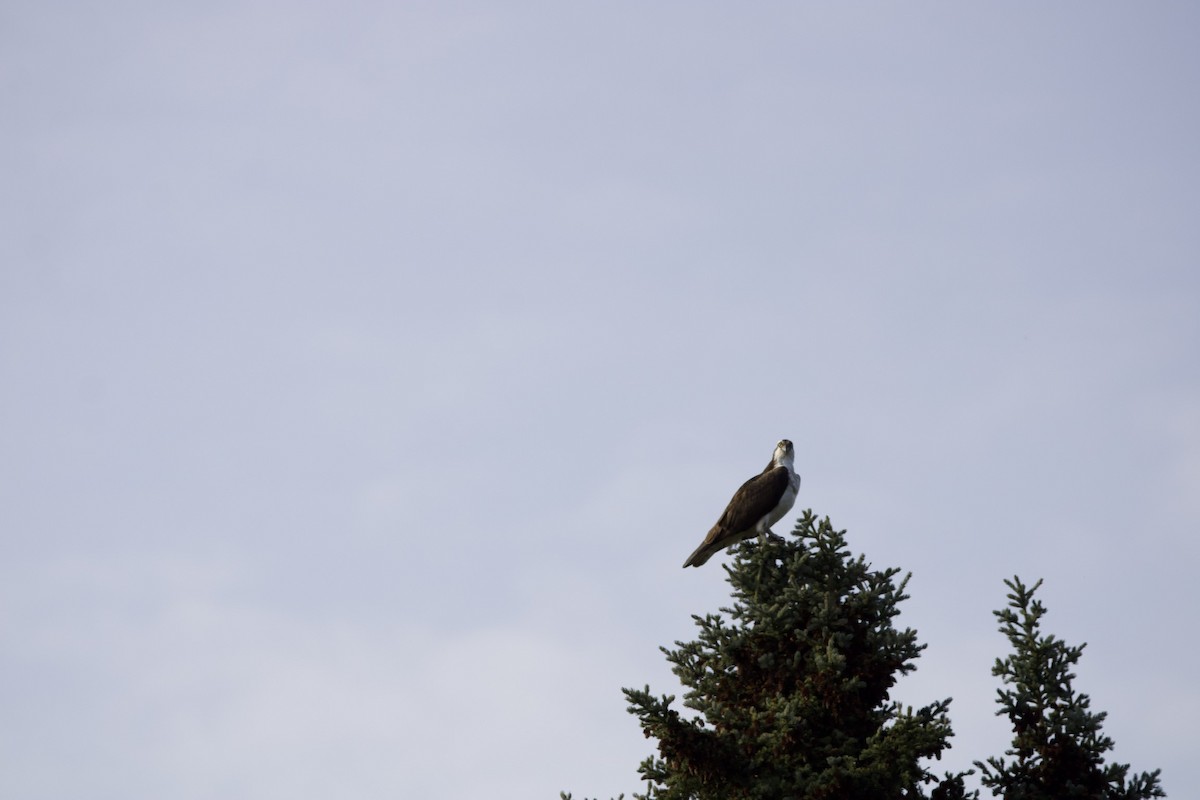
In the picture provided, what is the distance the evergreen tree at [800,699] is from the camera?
11.3 m

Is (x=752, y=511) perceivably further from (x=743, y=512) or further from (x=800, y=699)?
(x=800, y=699)

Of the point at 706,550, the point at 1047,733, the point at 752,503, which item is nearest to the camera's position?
the point at 1047,733

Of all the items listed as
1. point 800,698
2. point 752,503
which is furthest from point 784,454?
point 800,698

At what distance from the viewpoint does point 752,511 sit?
1576cm

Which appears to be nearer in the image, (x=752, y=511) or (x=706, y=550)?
(x=752, y=511)

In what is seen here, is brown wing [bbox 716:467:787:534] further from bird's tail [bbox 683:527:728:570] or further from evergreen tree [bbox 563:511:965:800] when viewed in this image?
evergreen tree [bbox 563:511:965:800]

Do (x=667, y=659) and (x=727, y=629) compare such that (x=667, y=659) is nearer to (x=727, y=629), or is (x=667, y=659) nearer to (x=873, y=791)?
(x=727, y=629)

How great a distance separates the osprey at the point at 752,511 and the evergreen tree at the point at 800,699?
245 cm

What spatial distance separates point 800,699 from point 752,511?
4.09m

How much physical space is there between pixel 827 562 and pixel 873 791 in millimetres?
2463

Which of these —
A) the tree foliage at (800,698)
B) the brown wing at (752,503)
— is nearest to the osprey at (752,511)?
the brown wing at (752,503)

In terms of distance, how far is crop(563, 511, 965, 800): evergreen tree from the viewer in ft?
37.2

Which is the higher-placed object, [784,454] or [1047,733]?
[784,454]

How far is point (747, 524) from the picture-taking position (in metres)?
15.7
